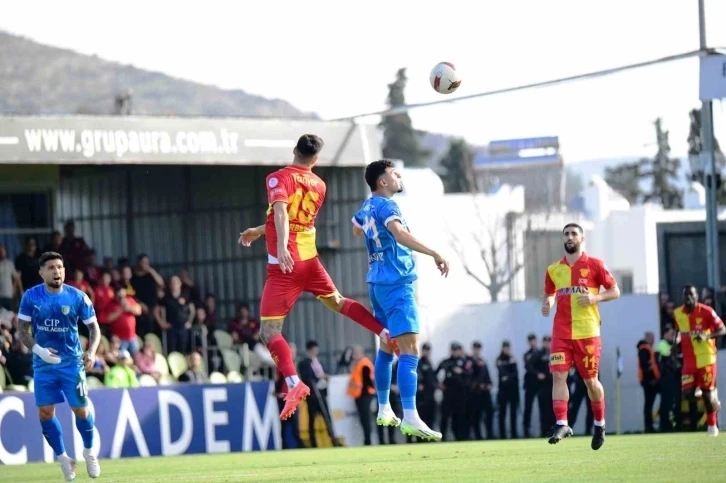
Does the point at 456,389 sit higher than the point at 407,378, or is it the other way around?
the point at 407,378

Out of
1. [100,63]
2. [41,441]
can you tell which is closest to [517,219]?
[100,63]

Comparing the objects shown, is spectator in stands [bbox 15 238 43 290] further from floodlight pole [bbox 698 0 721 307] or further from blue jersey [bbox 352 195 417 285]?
blue jersey [bbox 352 195 417 285]

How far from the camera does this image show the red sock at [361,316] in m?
13.2

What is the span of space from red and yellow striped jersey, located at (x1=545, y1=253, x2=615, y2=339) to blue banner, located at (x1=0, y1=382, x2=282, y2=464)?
8.90 metres

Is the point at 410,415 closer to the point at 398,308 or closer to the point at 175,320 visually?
the point at 398,308

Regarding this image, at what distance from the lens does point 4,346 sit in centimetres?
2248

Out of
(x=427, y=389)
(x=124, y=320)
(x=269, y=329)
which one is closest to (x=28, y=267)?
(x=124, y=320)

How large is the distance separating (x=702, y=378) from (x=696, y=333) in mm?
678

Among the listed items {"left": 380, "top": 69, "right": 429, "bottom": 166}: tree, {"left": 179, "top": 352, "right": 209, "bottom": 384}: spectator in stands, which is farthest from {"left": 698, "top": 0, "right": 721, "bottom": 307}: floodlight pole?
{"left": 380, "top": 69, "right": 429, "bottom": 166}: tree

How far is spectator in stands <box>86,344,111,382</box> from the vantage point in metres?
23.1

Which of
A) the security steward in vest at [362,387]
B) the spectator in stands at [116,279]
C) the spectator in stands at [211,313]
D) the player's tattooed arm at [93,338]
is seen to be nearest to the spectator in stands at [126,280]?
the spectator in stands at [116,279]

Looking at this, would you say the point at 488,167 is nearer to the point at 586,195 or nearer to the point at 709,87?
the point at 586,195

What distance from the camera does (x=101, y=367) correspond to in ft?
A: 76.3

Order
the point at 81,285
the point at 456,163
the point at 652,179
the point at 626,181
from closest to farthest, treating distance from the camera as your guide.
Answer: the point at 81,285
the point at 652,179
the point at 626,181
the point at 456,163
